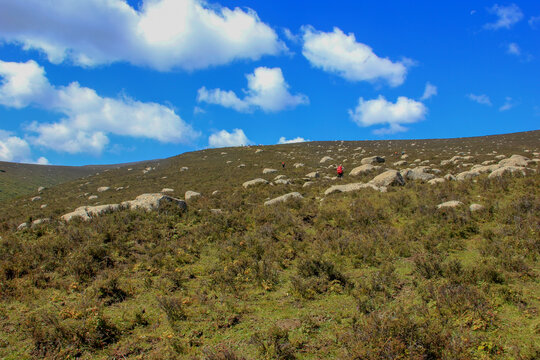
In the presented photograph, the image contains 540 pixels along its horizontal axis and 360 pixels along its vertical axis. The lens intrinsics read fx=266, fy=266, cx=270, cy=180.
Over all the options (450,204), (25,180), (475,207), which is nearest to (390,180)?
(450,204)

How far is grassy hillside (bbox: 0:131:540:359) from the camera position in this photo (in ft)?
17.5

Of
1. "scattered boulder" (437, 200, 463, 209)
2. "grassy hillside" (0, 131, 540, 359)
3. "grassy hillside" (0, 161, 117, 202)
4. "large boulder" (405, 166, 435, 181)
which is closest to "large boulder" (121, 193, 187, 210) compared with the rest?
"grassy hillside" (0, 131, 540, 359)

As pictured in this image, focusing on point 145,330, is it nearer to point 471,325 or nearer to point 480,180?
point 471,325

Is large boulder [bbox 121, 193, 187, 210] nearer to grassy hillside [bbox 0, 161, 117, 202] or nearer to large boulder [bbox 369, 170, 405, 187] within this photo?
large boulder [bbox 369, 170, 405, 187]

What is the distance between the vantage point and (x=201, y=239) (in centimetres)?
1180

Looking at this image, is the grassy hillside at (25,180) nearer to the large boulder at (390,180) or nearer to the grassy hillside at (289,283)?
the grassy hillside at (289,283)

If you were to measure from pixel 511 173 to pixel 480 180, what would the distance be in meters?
2.13

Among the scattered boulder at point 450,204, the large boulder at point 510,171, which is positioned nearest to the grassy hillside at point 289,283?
the scattered boulder at point 450,204

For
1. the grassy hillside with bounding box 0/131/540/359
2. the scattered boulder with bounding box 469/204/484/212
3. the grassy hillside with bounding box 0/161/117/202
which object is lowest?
the grassy hillside with bounding box 0/131/540/359

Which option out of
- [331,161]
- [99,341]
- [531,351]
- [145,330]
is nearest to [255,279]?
[145,330]

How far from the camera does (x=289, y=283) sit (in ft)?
26.5

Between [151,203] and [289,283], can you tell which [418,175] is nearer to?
[289,283]

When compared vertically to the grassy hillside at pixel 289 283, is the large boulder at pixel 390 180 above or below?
above

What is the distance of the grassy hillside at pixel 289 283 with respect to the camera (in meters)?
→ 5.33
